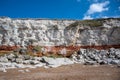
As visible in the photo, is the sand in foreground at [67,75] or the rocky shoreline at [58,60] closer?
the sand in foreground at [67,75]

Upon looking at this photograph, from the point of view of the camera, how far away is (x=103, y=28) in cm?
3023

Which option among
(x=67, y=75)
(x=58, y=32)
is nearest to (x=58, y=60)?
(x=58, y=32)

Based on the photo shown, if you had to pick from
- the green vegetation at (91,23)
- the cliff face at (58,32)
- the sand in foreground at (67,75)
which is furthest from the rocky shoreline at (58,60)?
the green vegetation at (91,23)

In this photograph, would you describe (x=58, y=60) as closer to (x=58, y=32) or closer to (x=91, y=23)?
(x=58, y=32)

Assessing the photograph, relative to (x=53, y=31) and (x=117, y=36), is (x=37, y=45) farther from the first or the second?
(x=117, y=36)

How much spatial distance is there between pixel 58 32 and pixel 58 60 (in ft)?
28.5

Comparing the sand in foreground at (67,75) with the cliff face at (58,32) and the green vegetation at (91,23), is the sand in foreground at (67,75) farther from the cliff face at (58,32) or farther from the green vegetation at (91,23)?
the green vegetation at (91,23)

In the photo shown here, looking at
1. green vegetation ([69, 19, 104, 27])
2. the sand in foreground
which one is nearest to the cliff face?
green vegetation ([69, 19, 104, 27])

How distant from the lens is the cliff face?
2980 centimetres

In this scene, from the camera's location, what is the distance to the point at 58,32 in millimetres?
30453

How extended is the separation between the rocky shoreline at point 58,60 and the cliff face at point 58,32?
172 inches

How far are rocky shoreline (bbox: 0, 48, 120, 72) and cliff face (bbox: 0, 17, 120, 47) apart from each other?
4359 mm

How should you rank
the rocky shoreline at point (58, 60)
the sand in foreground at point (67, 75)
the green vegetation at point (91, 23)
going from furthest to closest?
the green vegetation at point (91, 23) < the rocky shoreline at point (58, 60) < the sand in foreground at point (67, 75)

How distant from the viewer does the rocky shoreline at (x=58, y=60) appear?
19.9m
